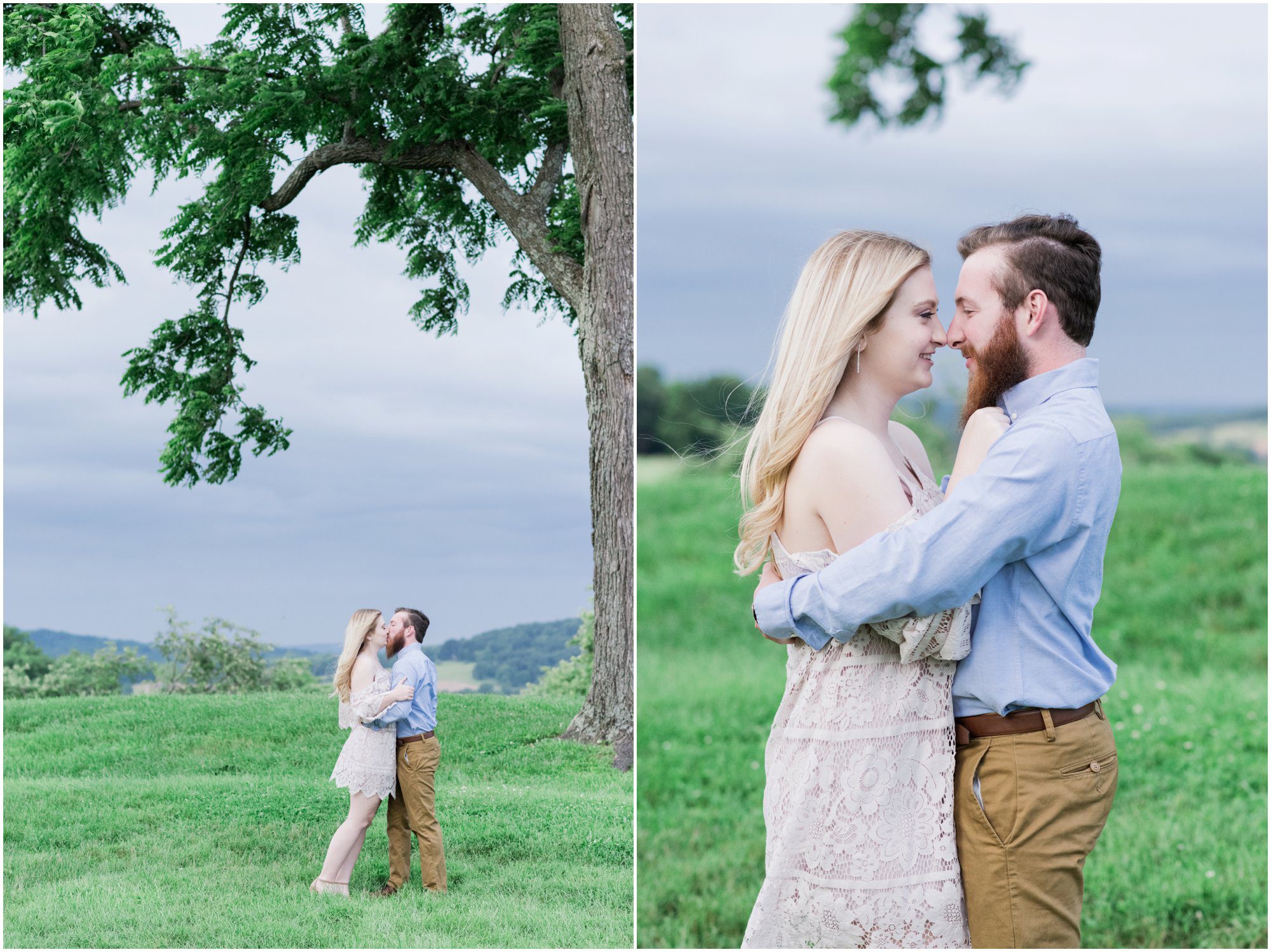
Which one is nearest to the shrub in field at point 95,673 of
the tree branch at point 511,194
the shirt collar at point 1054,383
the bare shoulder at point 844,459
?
the tree branch at point 511,194

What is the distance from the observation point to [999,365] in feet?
6.75

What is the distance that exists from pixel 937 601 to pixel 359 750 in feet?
7.58

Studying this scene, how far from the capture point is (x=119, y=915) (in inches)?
136

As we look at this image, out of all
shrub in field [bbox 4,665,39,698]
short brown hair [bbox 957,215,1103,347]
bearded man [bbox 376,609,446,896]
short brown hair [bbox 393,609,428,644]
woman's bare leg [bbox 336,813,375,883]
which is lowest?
woman's bare leg [bbox 336,813,375,883]

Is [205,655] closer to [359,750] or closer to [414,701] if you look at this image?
[359,750]

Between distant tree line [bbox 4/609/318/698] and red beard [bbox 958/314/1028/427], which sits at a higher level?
red beard [bbox 958/314/1028/427]

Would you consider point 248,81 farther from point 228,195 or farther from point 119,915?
point 119,915

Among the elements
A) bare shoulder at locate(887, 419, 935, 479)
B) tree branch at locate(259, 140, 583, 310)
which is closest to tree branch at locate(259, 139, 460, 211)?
tree branch at locate(259, 140, 583, 310)

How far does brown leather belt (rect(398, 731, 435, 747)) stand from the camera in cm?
350

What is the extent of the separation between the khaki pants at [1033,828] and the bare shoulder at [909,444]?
1.87 feet

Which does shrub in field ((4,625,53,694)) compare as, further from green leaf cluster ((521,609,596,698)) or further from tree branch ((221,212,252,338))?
green leaf cluster ((521,609,596,698))

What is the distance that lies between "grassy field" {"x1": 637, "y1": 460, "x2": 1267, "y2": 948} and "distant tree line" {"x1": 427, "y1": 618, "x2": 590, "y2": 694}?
3.40 ft

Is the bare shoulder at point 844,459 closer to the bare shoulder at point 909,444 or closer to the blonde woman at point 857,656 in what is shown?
the blonde woman at point 857,656

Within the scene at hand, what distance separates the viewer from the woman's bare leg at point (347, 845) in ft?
11.4
